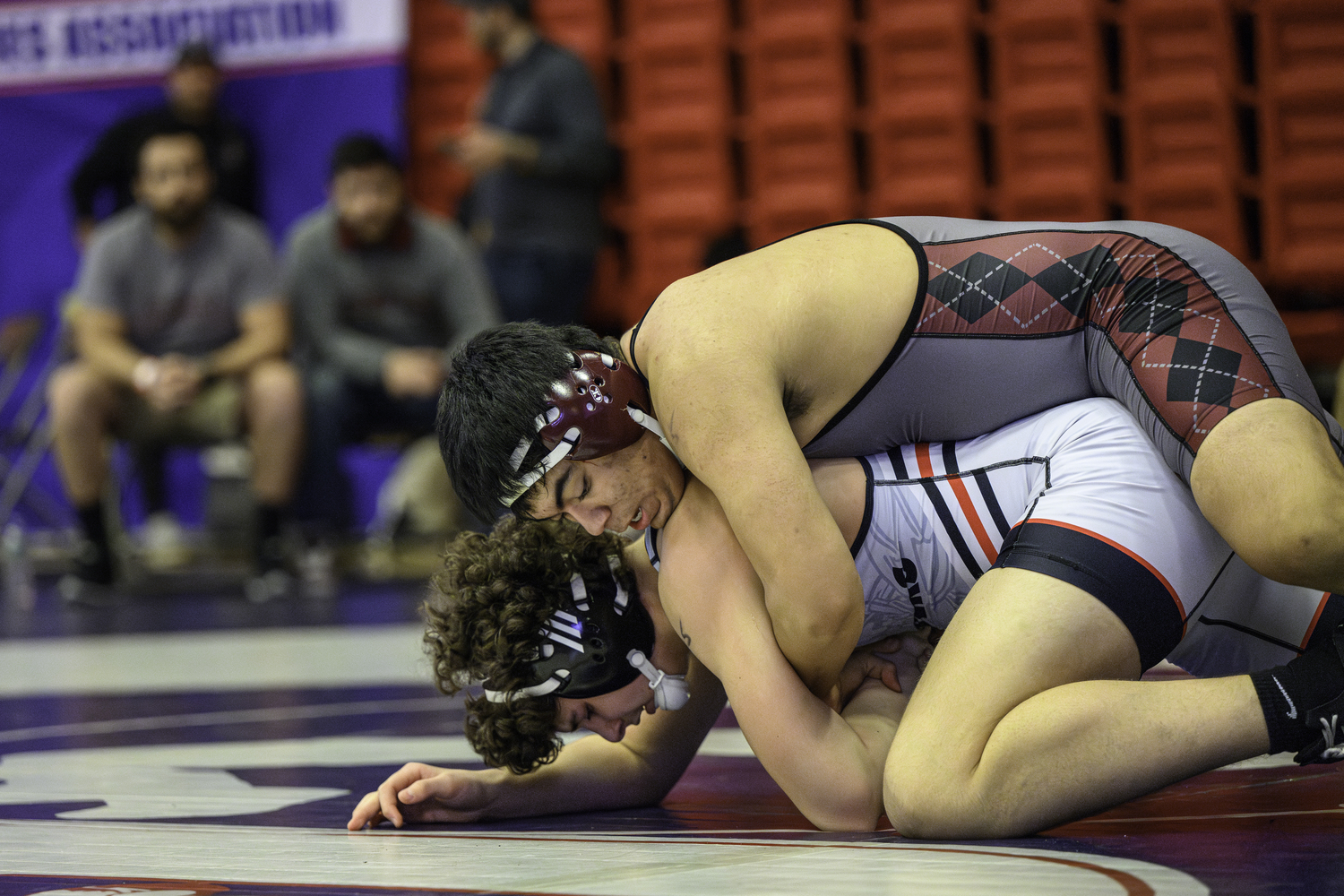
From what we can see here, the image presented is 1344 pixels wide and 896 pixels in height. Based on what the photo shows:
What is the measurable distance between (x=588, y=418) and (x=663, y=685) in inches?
15.7

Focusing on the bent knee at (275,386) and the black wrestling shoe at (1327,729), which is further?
the bent knee at (275,386)

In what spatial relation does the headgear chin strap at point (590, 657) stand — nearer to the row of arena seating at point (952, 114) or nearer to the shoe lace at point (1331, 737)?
the shoe lace at point (1331, 737)

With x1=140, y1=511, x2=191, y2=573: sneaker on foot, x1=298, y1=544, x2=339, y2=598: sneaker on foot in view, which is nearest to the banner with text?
x1=140, y1=511, x2=191, y2=573: sneaker on foot

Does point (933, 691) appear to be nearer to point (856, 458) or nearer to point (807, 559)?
point (807, 559)

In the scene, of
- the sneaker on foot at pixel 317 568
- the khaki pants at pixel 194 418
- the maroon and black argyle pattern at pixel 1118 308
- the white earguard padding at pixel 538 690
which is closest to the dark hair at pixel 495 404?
the white earguard padding at pixel 538 690

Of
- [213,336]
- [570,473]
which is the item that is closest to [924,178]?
[213,336]

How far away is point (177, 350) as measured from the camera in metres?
6.21

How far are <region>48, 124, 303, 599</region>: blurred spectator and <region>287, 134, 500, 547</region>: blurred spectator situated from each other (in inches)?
4.8

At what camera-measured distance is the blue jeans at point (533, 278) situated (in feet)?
22.2

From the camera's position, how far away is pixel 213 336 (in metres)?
6.23

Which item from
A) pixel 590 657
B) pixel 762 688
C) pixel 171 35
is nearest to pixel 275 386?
pixel 171 35

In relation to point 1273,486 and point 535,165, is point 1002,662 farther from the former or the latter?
point 535,165

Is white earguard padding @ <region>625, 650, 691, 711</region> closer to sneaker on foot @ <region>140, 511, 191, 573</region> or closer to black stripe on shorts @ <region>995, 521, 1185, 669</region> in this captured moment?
black stripe on shorts @ <region>995, 521, 1185, 669</region>

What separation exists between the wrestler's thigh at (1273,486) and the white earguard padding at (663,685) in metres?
0.72
